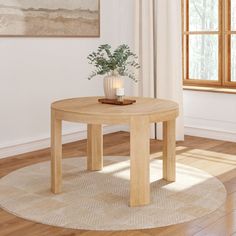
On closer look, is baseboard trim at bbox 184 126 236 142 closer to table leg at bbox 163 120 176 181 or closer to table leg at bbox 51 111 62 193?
table leg at bbox 163 120 176 181

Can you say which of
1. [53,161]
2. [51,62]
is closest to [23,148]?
[51,62]

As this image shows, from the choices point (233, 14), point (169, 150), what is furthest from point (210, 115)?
point (169, 150)

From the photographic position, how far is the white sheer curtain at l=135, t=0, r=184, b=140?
495 cm

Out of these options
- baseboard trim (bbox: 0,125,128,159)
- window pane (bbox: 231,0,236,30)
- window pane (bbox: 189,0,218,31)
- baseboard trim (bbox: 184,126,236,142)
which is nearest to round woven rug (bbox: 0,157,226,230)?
baseboard trim (bbox: 0,125,128,159)

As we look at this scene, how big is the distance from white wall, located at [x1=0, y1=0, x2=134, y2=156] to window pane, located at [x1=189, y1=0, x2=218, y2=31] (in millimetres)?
691

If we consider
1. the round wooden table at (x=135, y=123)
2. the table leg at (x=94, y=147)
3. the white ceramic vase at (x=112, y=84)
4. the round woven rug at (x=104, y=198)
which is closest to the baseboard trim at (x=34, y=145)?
the round woven rug at (x=104, y=198)

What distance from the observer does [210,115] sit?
5.16m

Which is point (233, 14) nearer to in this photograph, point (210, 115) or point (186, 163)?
point (210, 115)

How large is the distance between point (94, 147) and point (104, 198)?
713mm

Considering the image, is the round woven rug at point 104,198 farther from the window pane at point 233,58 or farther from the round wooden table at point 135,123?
the window pane at point 233,58

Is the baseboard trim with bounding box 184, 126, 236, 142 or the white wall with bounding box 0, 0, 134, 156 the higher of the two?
the white wall with bounding box 0, 0, 134, 156

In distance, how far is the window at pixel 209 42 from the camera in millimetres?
5035

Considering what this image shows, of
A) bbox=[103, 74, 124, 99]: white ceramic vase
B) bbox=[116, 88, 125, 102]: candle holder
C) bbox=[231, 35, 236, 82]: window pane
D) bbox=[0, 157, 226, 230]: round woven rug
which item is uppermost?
bbox=[231, 35, 236, 82]: window pane

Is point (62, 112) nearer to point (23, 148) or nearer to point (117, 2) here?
point (23, 148)
